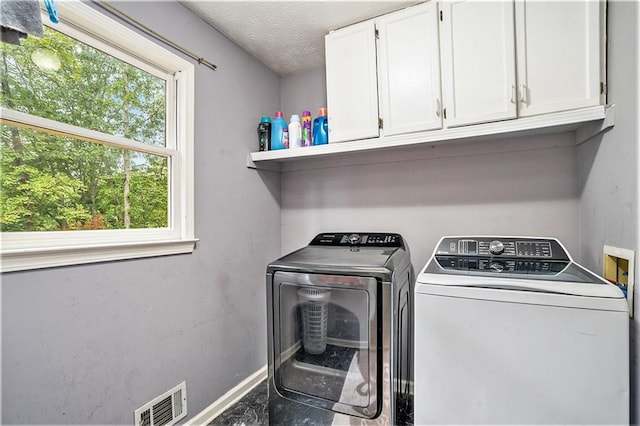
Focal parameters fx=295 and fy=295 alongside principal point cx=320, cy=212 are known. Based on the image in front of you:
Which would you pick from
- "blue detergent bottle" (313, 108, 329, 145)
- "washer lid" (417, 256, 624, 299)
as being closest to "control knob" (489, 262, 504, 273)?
"washer lid" (417, 256, 624, 299)

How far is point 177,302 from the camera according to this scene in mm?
1635

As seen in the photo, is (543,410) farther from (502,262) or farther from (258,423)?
(258,423)

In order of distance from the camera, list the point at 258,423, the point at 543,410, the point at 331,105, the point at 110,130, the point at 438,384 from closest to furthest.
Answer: the point at 543,410, the point at 438,384, the point at 110,130, the point at 258,423, the point at 331,105

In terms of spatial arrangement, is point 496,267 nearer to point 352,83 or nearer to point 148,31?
point 352,83

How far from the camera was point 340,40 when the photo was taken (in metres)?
1.87

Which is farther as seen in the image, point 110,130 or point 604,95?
point 110,130

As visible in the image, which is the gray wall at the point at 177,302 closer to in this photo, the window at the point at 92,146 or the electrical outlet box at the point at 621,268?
the window at the point at 92,146

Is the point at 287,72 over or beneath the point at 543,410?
over

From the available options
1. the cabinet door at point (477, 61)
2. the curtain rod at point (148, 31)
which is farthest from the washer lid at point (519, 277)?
the curtain rod at point (148, 31)

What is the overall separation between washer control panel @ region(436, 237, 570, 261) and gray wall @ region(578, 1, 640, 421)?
18cm

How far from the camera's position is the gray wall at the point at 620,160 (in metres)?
1.08

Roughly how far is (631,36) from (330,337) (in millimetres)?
1824

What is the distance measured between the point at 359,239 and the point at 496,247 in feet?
2.70

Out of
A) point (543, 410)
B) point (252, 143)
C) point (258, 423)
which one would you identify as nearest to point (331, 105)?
point (252, 143)
